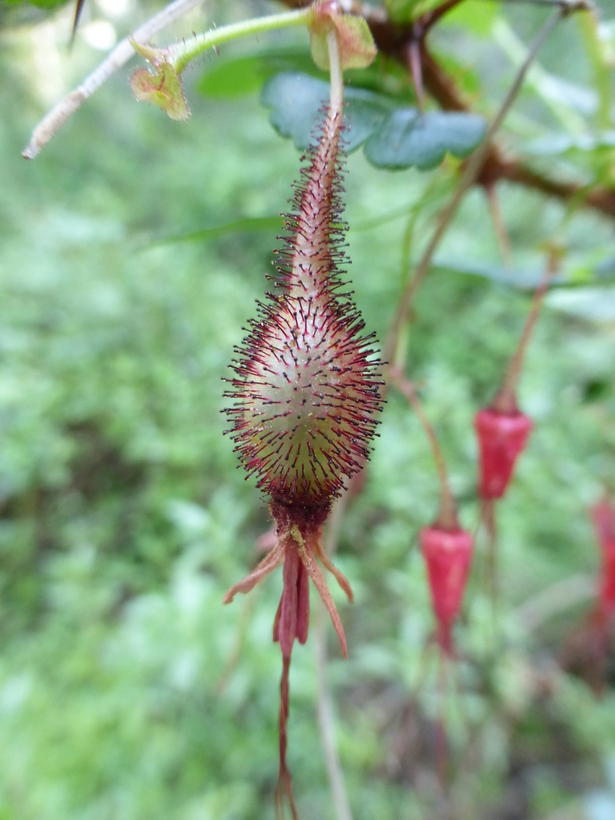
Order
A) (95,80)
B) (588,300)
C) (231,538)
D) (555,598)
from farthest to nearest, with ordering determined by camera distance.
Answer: (555,598) < (231,538) < (588,300) < (95,80)

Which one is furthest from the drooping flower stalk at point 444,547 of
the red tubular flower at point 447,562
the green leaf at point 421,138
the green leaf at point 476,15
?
the green leaf at point 476,15

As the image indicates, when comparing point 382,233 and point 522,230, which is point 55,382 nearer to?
point 382,233

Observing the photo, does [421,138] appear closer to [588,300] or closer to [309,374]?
[309,374]

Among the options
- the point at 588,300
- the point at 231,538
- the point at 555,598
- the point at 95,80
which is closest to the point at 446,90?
the point at 95,80

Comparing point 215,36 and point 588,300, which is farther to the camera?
point 588,300

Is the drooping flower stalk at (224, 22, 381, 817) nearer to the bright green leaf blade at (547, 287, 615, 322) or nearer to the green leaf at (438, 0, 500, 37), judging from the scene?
the green leaf at (438, 0, 500, 37)

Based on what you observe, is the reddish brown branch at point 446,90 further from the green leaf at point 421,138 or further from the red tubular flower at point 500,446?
the red tubular flower at point 500,446

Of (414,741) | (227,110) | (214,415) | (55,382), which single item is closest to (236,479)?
(214,415)
